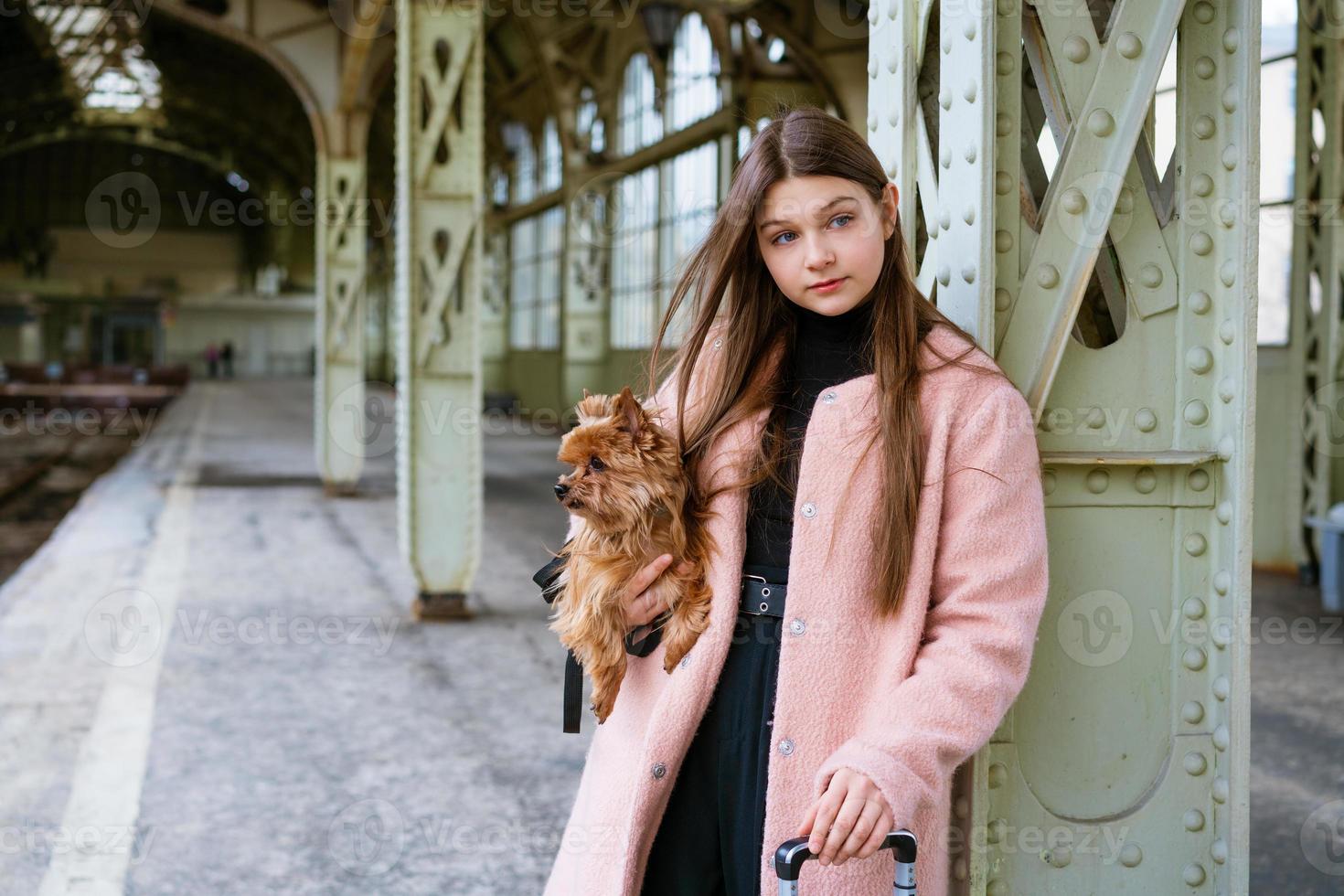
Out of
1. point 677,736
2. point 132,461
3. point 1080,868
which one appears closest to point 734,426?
point 677,736

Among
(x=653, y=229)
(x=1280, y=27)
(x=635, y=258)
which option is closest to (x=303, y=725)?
(x=1280, y=27)

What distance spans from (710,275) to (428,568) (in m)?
5.36

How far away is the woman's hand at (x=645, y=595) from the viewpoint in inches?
64.8

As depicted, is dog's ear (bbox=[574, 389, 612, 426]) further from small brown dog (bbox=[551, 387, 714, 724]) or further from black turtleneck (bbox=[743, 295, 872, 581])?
black turtleneck (bbox=[743, 295, 872, 581])

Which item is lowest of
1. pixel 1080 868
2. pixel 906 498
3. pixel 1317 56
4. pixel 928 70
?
pixel 1080 868

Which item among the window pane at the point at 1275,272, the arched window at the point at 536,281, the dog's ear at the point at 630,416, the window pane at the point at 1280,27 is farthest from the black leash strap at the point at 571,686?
the arched window at the point at 536,281

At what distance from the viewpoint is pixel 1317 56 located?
765cm

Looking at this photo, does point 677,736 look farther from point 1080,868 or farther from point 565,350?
point 565,350

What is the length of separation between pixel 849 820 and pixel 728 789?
0.97 ft

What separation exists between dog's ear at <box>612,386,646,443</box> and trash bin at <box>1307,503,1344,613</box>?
254 inches

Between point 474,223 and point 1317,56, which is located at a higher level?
point 1317,56

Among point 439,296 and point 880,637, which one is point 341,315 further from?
point 880,637

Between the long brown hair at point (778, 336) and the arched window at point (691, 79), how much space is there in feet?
43.3

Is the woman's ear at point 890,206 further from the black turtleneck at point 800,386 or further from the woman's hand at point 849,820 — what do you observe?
the woman's hand at point 849,820
